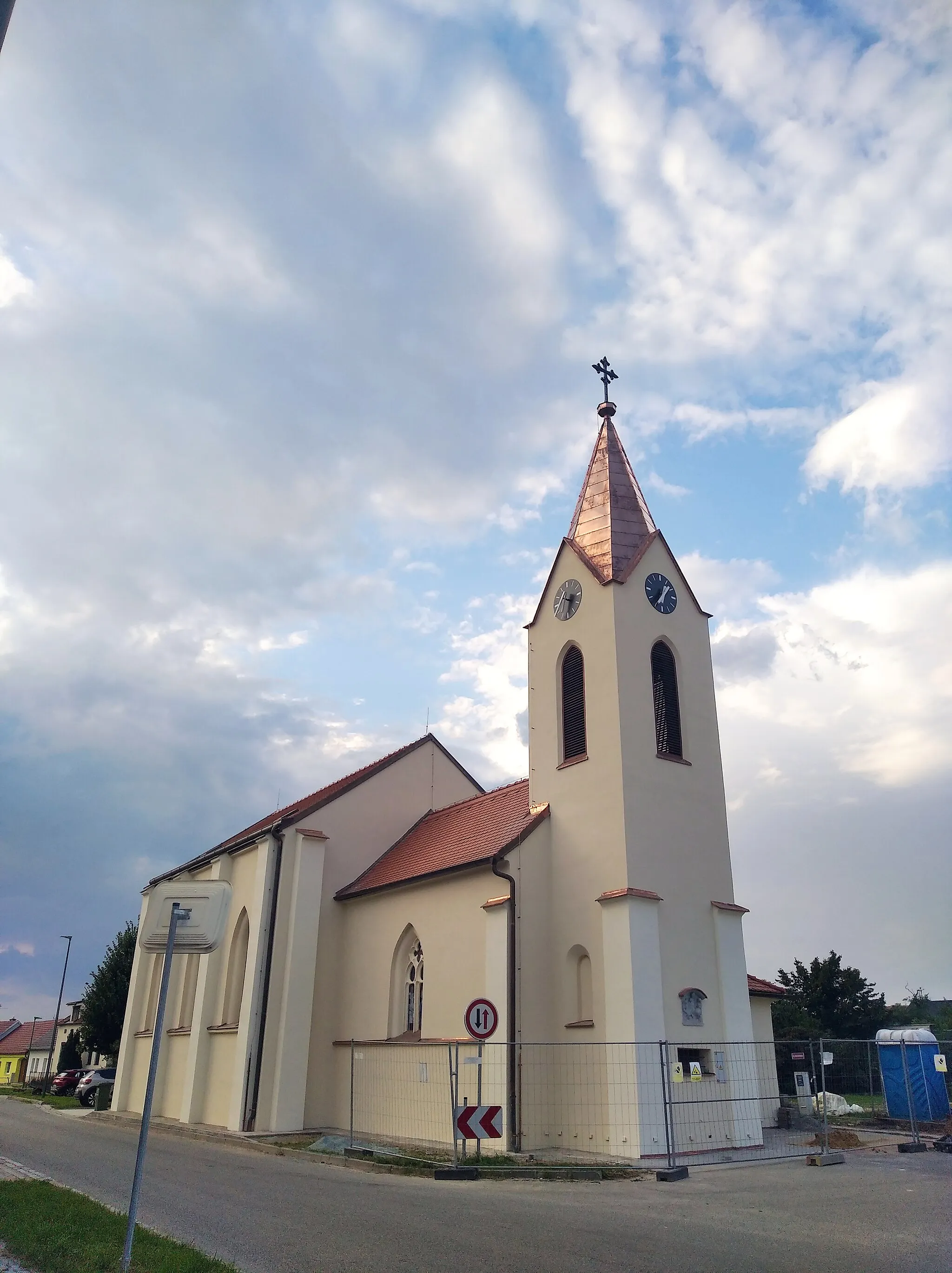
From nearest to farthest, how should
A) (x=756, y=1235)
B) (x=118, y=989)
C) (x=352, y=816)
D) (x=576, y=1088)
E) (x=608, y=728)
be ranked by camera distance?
1. (x=756, y=1235)
2. (x=576, y=1088)
3. (x=608, y=728)
4. (x=352, y=816)
5. (x=118, y=989)

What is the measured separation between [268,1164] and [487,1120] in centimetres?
468

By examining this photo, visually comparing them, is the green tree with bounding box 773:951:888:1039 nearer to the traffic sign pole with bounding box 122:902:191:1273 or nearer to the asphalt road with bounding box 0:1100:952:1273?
the asphalt road with bounding box 0:1100:952:1273

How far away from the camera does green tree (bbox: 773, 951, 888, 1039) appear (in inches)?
1734

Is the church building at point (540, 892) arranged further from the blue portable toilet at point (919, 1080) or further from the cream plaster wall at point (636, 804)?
the blue portable toilet at point (919, 1080)

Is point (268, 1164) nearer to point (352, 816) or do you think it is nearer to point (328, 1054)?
point (328, 1054)

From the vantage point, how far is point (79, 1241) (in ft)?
26.2

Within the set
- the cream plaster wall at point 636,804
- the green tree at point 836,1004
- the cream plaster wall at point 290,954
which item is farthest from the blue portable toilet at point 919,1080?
the green tree at point 836,1004

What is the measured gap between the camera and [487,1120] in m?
13.5

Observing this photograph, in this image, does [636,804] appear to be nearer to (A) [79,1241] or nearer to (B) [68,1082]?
(A) [79,1241]

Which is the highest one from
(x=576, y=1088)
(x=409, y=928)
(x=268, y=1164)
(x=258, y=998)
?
(x=409, y=928)

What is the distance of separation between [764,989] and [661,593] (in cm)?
1041

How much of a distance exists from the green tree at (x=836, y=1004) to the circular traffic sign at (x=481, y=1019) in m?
34.2

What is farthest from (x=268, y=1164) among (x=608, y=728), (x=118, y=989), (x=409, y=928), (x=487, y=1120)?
(x=118, y=989)

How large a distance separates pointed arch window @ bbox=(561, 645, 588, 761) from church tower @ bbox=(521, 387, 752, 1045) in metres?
0.03
